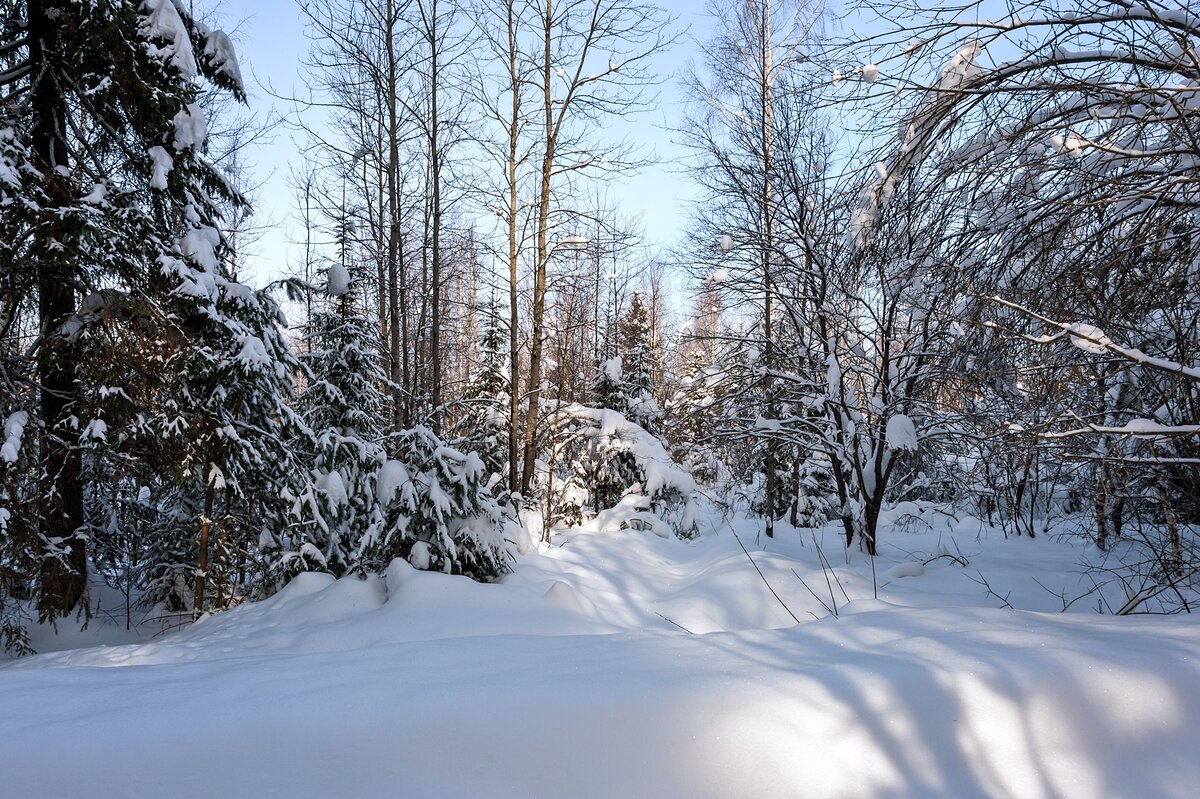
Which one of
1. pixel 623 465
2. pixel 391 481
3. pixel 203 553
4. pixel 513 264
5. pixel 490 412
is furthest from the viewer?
pixel 490 412

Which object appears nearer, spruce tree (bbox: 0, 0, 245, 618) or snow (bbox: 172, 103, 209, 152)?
spruce tree (bbox: 0, 0, 245, 618)

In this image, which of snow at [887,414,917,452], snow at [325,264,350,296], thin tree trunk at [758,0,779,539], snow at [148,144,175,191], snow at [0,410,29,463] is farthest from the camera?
snow at [325,264,350,296]

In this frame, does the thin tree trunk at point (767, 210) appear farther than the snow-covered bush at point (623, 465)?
No

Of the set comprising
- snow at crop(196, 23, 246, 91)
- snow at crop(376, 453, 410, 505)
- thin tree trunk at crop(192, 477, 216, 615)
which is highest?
snow at crop(196, 23, 246, 91)

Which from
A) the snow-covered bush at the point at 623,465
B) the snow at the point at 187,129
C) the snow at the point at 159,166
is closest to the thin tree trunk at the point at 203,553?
the snow at the point at 159,166

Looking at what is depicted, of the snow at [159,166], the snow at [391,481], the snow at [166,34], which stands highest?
the snow at [166,34]

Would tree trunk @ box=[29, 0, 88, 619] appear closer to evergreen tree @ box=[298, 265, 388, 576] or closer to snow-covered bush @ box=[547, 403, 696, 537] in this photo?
evergreen tree @ box=[298, 265, 388, 576]

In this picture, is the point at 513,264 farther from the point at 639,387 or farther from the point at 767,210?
the point at 639,387

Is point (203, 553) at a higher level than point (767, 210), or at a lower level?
lower

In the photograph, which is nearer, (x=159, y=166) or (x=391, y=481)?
(x=391, y=481)

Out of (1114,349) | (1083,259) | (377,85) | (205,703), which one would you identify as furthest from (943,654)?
(377,85)

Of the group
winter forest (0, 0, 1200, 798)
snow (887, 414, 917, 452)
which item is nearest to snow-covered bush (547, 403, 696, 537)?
winter forest (0, 0, 1200, 798)

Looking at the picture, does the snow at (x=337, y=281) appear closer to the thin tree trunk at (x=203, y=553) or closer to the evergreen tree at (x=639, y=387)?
the thin tree trunk at (x=203, y=553)

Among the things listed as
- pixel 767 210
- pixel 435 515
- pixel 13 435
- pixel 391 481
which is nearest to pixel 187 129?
pixel 13 435
